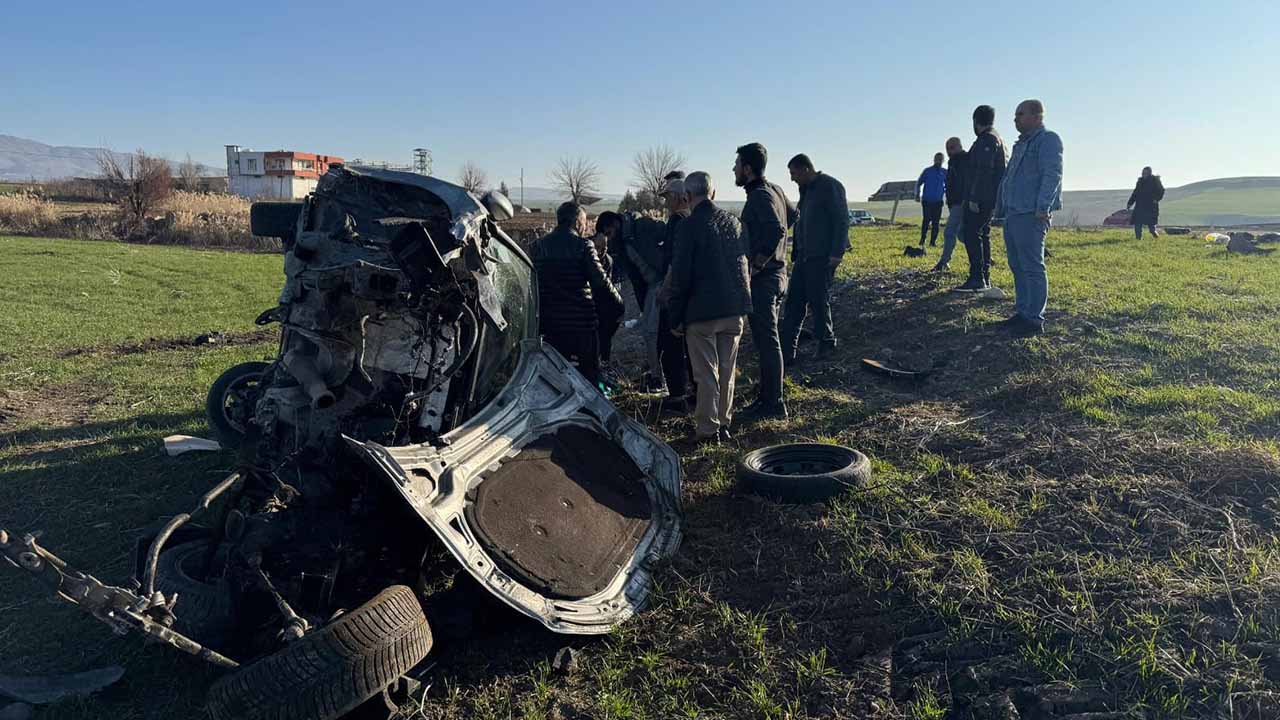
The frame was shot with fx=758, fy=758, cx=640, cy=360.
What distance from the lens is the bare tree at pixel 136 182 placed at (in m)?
27.3

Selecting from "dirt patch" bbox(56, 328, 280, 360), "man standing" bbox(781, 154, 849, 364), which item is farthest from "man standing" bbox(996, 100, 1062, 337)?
"dirt patch" bbox(56, 328, 280, 360)

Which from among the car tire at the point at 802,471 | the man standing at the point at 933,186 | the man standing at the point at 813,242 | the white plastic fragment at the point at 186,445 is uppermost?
the man standing at the point at 933,186

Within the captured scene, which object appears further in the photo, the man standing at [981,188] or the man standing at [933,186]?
the man standing at [933,186]

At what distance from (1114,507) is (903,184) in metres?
25.4

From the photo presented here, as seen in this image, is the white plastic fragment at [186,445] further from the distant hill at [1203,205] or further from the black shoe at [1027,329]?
the distant hill at [1203,205]

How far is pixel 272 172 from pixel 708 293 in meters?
69.0

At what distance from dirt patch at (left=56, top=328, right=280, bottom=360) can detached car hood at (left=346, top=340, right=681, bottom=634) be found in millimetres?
6852

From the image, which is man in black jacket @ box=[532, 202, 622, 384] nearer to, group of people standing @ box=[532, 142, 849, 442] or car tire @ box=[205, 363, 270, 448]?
group of people standing @ box=[532, 142, 849, 442]

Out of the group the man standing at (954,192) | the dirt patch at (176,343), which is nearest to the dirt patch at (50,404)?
the dirt patch at (176,343)

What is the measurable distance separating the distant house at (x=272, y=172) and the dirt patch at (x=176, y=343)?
5354cm

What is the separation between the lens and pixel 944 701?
108 inches

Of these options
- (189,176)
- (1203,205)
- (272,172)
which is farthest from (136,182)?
(1203,205)

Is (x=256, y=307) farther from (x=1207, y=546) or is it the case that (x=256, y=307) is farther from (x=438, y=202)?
(x=1207, y=546)

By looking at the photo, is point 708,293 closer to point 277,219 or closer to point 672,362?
point 672,362
